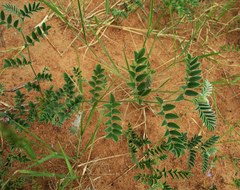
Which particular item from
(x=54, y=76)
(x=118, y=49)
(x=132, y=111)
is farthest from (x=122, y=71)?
(x=54, y=76)

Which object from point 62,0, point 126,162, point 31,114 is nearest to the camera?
point 31,114

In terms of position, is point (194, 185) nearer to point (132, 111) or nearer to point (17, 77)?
point (132, 111)

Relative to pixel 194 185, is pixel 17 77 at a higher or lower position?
higher

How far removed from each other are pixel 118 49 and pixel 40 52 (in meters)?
0.81

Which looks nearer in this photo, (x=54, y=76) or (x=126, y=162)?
(x=126, y=162)

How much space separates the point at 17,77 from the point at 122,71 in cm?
101

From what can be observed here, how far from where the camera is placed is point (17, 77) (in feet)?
5.48

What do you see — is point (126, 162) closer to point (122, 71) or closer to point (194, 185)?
point (194, 185)

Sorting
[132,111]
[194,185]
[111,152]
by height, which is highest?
[132,111]

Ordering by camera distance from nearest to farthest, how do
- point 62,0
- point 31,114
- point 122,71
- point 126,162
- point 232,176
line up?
point 31,114, point 126,162, point 232,176, point 122,71, point 62,0

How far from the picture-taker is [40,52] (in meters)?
1.81

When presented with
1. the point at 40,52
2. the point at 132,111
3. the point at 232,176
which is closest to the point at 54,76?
the point at 40,52

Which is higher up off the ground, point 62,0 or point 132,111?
point 62,0

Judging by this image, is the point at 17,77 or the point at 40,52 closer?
the point at 17,77
